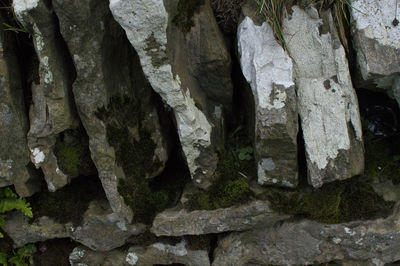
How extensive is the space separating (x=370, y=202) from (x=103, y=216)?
2.93m

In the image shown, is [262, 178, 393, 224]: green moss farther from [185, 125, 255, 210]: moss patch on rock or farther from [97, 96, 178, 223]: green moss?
[97, 96, 178, 223]: green moss

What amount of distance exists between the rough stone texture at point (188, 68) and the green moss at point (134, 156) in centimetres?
50

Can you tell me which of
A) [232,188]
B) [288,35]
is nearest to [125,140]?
[232,188]

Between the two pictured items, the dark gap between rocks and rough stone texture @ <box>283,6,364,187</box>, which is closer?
rough stone texture @ <box>283,6,364,187</box>

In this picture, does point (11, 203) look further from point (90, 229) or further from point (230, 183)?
point (230, 183)

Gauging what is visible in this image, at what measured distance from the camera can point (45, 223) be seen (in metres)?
4.45

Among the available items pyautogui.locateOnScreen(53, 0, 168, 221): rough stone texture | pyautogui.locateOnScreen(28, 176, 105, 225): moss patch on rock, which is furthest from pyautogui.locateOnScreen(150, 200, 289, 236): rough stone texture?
pyautogui.locateOnScreen(28, 176, 105, 225): moss patch on rock

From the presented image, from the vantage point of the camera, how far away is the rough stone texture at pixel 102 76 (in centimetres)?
337

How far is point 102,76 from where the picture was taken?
3576mm

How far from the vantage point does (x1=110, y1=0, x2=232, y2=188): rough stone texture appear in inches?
120

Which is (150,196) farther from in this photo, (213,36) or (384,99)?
(384,99)

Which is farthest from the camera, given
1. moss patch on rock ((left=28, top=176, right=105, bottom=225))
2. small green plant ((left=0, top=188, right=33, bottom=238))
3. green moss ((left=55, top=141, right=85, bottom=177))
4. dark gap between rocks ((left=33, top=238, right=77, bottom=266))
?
dark gap between rocks ((left=33, top=238, right=77, bottom=266))

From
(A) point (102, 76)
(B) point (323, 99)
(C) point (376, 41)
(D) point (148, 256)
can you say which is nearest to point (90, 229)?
(D) point (148, 256)

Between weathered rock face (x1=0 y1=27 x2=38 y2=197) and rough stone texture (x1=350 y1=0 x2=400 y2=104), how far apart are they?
3.57 m
